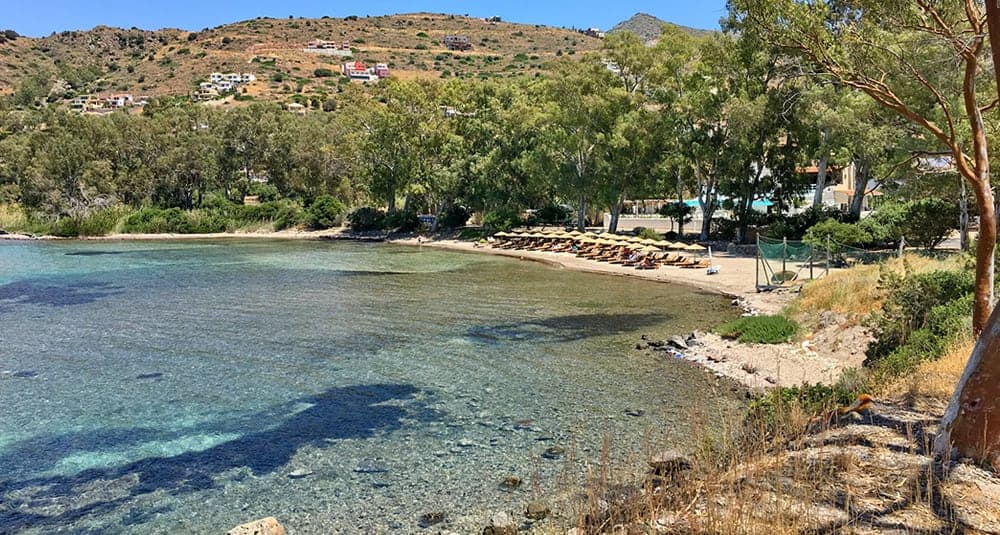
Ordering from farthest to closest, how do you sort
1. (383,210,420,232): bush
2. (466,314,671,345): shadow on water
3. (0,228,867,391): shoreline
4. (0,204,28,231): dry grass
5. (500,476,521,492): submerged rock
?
(0,204,28,231): dry grass → (383,210,420,232): bush → (466,314,671,345): shadow on water → (0,228,867,391): shoreline → (500,476,521,492): submerged rock

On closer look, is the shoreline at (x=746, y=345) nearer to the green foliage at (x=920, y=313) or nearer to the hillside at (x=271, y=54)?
the green foliage at (x=920, y=313)

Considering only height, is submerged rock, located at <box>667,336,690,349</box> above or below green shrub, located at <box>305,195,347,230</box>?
below

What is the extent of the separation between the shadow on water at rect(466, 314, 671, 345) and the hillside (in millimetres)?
102206

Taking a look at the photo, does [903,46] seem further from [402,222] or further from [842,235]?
[402,222]

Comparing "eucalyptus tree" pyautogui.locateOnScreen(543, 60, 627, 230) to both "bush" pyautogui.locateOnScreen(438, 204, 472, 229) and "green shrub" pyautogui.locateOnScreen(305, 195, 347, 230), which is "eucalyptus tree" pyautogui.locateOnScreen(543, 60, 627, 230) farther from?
"green shrub" pyautogui.locateOnScreen(305, 195, 347, 230)

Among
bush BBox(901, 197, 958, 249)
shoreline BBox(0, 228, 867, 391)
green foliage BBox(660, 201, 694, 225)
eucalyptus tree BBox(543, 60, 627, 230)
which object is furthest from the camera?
green foliage BBox(660, 201, 694, 225)

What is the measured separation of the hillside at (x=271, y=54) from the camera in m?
125

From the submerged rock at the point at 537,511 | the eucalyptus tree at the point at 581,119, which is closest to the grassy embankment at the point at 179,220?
the eucalyptus tree at the point at 581,119

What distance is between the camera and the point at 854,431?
7691mm

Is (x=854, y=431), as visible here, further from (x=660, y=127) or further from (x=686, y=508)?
(x=660, y=127)

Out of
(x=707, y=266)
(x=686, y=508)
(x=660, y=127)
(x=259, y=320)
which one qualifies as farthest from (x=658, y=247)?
(x=686, y=508)

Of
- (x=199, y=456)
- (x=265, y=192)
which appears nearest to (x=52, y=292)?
(x=199, y=456)

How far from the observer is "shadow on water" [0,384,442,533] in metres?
8.40

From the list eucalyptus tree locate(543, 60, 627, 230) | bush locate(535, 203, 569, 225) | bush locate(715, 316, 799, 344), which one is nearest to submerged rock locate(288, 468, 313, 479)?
bush locate(715, 316, 799, 344)
